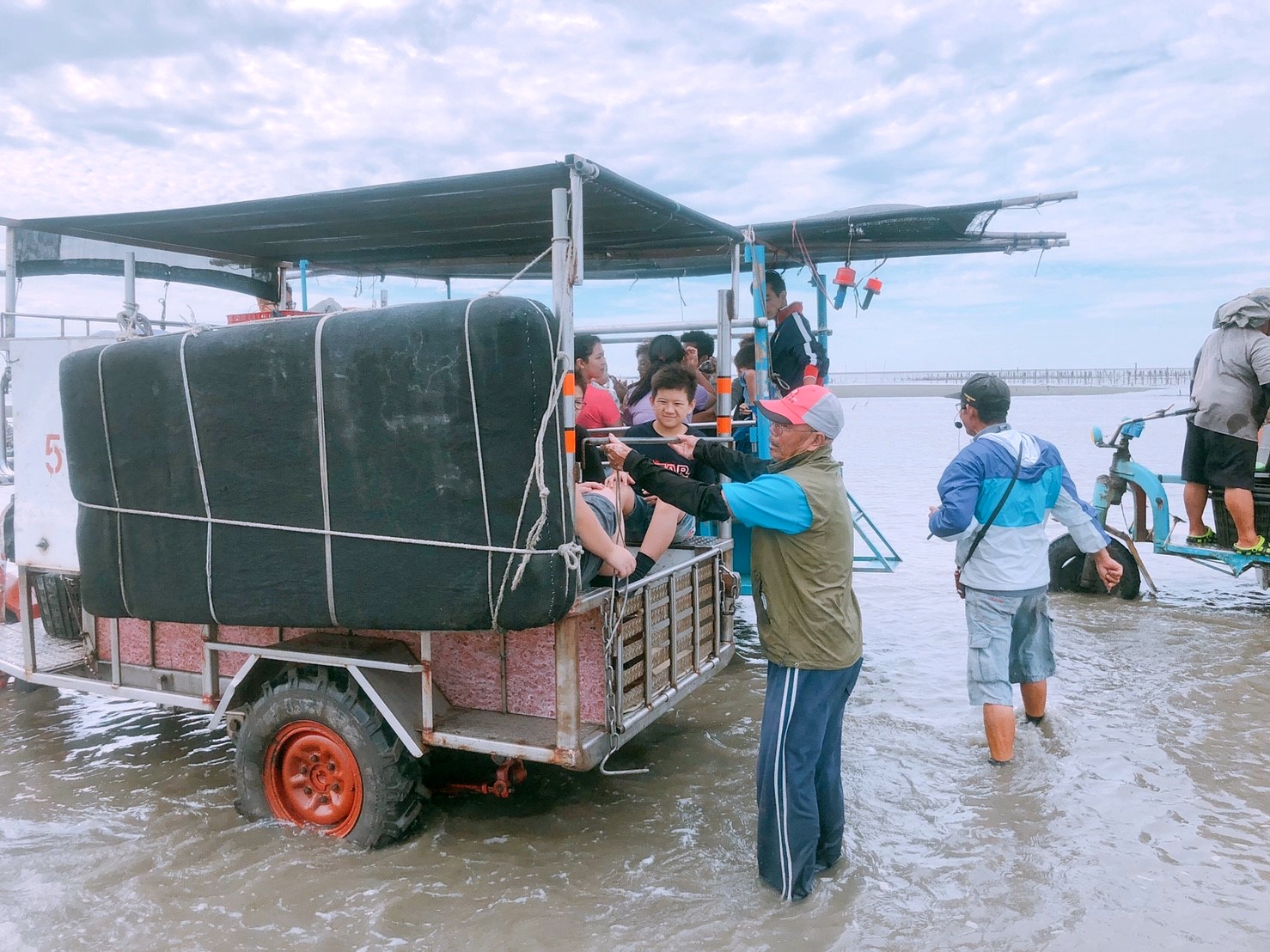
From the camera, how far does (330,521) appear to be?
3314 mm

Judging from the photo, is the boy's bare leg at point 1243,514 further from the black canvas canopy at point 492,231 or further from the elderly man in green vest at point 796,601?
the elderly man in green vest at point 796,601

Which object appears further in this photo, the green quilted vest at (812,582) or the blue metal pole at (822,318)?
the blue metal pole at (822,318)

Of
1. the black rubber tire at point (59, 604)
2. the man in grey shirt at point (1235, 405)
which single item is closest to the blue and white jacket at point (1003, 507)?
the man in grey shirt at point (1235, 405)

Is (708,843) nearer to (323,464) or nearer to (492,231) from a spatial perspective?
(323,464)

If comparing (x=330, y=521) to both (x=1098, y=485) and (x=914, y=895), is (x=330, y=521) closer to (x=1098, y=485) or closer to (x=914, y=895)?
(x=914, y=895)

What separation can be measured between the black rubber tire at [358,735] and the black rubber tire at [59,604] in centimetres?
144

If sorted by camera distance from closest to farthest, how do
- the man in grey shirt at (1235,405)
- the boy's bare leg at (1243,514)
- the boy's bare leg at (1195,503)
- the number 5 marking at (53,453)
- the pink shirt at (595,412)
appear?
1. the number 5 marking at (53,453)
2. the pink shirt at (595,412)
3. the man in grey shirt at (1235,405)
4. the boy's bare leg at (1243,514)
5. the boy's bare leg at (1195,503)

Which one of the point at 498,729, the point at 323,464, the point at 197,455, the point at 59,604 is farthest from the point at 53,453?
the point at 498,729

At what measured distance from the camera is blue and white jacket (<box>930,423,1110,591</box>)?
4.27 m

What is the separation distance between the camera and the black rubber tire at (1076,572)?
7754 mm

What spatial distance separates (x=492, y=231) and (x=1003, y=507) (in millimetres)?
3144

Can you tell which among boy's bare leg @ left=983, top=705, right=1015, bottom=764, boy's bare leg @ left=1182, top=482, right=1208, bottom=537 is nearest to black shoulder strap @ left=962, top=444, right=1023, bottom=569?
boy's bare leg @ left=983, top=705, right=1015, bottom=764

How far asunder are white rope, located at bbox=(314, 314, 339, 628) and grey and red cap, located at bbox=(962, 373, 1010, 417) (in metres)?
2.99

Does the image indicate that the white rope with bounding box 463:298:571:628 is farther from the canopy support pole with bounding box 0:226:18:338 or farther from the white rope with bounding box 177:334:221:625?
the canopy support pole with bounding box 0:226:18:338
